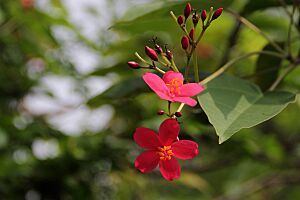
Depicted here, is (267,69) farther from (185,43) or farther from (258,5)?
(185,43)

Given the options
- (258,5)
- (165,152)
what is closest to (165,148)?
(165,152)

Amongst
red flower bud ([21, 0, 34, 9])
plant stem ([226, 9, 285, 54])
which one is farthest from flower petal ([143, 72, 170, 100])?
red flower bud ([21, 0, 34, 9])

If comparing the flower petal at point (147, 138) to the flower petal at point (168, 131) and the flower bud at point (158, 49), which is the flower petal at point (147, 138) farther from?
the flower bud at point (158, 49)

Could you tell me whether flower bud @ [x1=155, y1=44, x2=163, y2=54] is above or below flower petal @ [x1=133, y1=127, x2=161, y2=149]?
above

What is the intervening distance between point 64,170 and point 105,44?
0.77 meters

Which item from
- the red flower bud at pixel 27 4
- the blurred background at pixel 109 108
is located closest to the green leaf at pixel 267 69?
the blurred background at pixel 109 108

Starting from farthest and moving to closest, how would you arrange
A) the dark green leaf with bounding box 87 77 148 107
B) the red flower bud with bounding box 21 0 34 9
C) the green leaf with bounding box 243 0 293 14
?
the red flower bud with bounding box 21 0 34 9, the green leaf with bounding box 243 0 293 14, the dark green leaf with bounding box 87 77 148 107

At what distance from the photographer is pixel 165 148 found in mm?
995

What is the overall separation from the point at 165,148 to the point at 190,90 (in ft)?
0.37

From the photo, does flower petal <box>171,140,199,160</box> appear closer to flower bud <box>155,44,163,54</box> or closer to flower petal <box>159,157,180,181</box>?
flower petal <box>159,157,180,181</box>

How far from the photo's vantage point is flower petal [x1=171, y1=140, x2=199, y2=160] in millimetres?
982

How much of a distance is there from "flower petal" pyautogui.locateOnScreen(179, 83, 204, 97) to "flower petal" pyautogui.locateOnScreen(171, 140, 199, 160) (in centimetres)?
8

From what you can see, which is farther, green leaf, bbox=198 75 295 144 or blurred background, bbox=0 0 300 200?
blurred background, bbox=0 0 300 200

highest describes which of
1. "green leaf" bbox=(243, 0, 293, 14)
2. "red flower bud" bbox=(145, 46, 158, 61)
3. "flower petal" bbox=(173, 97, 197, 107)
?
"red flower bud" bbox=(145, 46, 158, 61)
